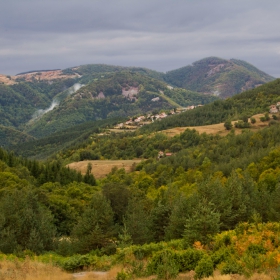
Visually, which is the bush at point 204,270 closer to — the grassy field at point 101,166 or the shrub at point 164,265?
the shrub at point 164,265

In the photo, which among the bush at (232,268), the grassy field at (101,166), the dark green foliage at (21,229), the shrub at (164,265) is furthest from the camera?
the grassy field at (101,166)

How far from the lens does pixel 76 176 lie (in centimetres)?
10788

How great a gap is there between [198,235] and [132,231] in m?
8.65

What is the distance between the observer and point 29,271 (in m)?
18.1

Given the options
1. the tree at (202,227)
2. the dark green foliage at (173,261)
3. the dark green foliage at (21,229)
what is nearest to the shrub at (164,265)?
the dark green foliage at (173,261)

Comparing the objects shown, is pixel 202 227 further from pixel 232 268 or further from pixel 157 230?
pixel 232 268

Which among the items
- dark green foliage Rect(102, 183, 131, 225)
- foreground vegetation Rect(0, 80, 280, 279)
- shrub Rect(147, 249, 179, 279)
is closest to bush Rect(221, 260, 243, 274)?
foreground vegetation Rect(0, 80, 280, 279)

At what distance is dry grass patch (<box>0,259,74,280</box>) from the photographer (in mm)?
17016

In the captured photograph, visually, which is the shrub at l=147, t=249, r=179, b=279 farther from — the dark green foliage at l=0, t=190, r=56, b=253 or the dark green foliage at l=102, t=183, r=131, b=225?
the dark green foliage at l=102, t=183, r=131, b=225

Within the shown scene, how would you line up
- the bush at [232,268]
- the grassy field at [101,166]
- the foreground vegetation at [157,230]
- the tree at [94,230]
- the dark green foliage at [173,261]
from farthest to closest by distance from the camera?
the grassy field at [101,166] < the tree at [94,230] < the foreground vegetation at [157,230] < the dark green foliage at [173,261] < the bush at [232,268]

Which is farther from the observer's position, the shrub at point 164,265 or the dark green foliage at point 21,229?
the dark green foliage at point 21,229

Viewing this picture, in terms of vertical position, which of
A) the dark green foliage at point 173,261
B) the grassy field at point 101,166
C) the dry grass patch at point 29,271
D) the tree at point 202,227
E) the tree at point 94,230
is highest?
the dark green foliage at point 173,261

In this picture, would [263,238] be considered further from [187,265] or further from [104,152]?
[104,152]

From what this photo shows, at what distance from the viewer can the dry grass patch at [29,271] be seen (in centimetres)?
1702
